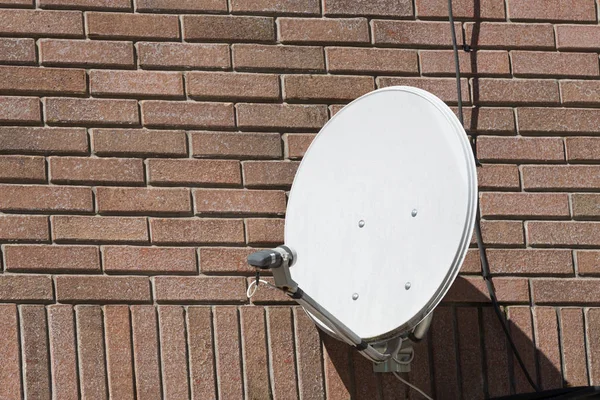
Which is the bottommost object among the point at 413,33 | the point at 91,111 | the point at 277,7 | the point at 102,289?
the point at 102,289

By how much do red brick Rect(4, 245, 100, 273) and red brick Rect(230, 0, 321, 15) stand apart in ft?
3.11

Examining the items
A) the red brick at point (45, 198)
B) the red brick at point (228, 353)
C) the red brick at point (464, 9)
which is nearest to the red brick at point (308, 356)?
the red brick at point (228, 353)

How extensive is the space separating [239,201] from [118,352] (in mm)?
619

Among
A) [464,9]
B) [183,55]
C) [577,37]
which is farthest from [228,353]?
[577,37]

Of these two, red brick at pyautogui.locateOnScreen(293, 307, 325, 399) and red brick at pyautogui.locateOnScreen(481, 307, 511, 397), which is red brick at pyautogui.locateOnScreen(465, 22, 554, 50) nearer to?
red brick at pyautogui.locateOnScreen(481, 307, 511, 397)

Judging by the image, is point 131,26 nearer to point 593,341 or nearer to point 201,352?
point 201,352

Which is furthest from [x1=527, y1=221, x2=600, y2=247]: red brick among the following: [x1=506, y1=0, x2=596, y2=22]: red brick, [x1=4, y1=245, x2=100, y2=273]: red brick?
[x1=4, y1=245, x2=100, y2=273]: red brick

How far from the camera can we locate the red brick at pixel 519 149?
14.5 feet

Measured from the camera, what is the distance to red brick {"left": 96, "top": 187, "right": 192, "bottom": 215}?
4.14 m

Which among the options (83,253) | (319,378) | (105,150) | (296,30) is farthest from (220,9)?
(319,378)

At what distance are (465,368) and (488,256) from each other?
0.38 metres

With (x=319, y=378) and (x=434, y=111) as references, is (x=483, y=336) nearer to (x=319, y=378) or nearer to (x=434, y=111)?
(x=319, y=378)

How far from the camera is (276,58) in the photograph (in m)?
4.36

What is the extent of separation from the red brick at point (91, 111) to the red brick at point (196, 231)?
35cm
